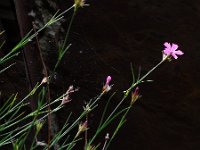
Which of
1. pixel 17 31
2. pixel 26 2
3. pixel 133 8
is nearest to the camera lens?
pixel 133 8

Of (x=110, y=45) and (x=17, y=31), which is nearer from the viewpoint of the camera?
(x=110, y=45)

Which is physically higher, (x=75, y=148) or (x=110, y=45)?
(x=110, y=45)

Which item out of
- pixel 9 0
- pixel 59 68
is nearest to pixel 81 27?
pixel 59 68

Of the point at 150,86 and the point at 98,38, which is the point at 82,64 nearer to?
the point at 98,38

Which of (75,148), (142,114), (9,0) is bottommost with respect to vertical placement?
(75,148)

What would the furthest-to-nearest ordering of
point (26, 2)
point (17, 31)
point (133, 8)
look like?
1. point (17, 31)
2. point (26, 2)
3. point (133, 8)

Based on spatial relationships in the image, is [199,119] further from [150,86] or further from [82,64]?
[82,64]
